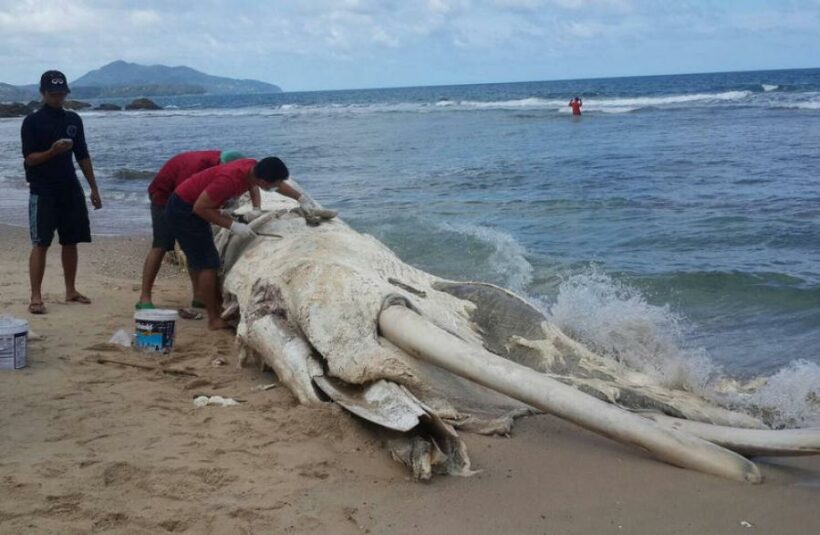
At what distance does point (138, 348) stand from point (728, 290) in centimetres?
572

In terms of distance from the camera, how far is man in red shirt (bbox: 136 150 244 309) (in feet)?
24.7

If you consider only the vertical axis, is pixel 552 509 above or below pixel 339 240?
below

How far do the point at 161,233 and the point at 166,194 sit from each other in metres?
0.38

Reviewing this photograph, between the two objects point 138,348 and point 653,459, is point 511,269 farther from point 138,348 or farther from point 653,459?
point 653,459

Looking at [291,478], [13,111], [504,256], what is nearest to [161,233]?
[291,478]

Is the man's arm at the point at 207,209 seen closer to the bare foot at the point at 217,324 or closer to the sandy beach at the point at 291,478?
the bare foot at the point at 217,324

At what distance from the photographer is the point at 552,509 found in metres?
4.00

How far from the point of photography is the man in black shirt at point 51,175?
23.2ft

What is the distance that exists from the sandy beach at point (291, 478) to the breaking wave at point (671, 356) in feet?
3.81

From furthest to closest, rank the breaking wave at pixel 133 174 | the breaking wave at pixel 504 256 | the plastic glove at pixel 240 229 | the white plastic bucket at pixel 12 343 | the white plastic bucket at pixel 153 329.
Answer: the breaking wave at pixel 133 174
the breaking wave at pixel 504 256
the plastic glove at pixel 240 229
the white plastic bucket at pixel 153 329
the white plastic bucket at pixel 12 343

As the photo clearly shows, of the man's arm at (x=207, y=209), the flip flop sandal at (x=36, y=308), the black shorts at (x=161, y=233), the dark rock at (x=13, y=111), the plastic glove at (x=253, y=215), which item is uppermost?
the dark rock at (x=13, y=111)

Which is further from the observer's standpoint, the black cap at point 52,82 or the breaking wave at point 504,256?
the breaking wave at point 504,256

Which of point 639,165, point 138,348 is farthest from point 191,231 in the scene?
point 639,165

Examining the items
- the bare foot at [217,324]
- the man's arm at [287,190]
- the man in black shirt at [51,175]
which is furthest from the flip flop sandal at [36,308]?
the man's arm at [287,190]
